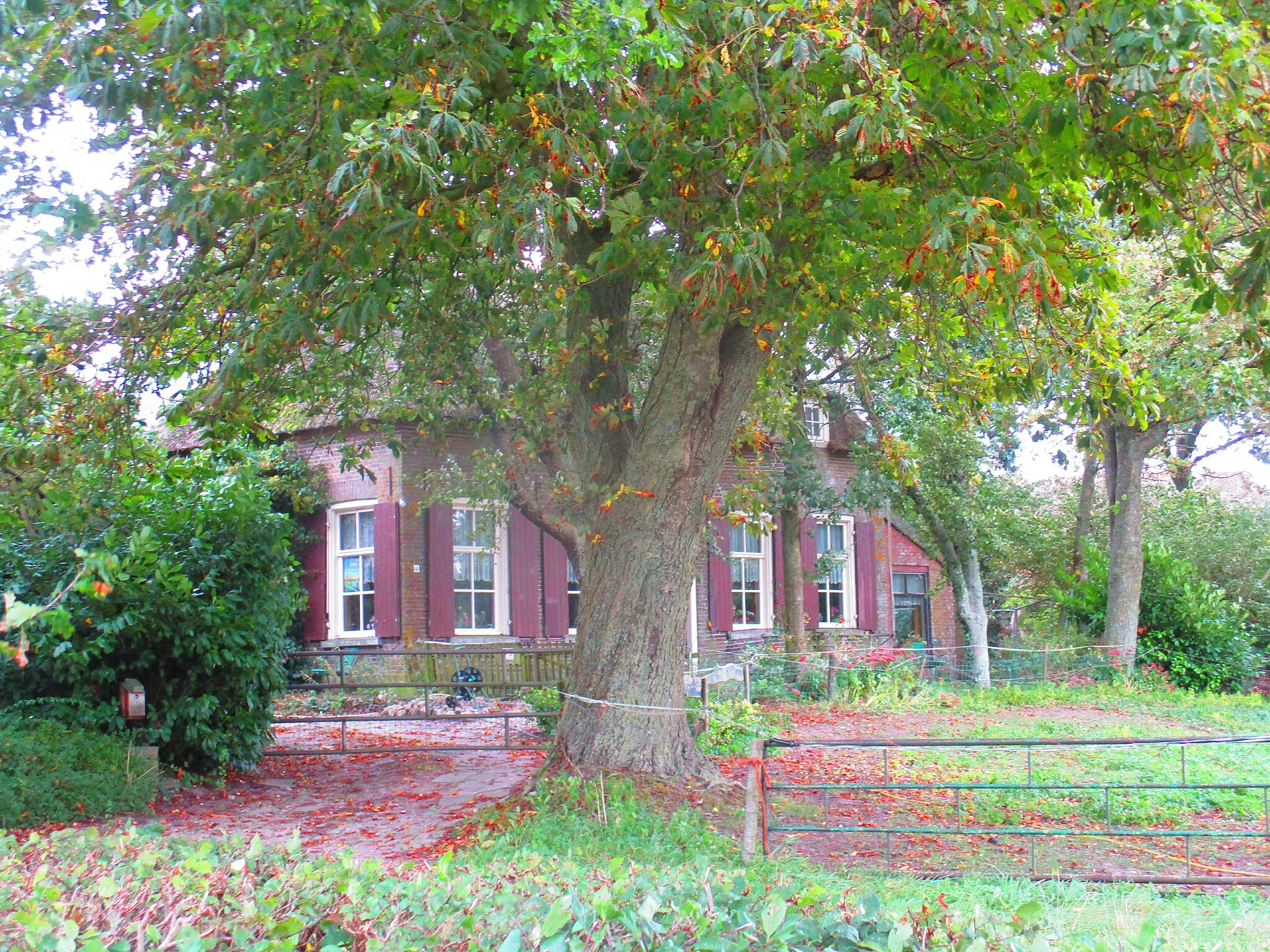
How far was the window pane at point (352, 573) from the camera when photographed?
62.1 feet

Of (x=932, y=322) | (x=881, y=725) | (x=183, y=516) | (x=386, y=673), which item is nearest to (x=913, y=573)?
(x=881, y=725)

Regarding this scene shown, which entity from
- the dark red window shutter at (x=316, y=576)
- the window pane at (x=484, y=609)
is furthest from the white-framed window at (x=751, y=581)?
the dark red window shutter at (x=316, y=576)

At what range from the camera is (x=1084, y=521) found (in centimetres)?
2450

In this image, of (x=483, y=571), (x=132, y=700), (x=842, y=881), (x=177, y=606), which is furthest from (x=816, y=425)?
(x=842, y=881)

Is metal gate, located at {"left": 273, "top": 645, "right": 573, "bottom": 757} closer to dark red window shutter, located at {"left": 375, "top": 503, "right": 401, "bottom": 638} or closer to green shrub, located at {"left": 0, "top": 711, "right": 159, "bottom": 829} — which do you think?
dark red window shutter, located at {"left": 375, "top": 503, "right": 401, "bottom": 638}

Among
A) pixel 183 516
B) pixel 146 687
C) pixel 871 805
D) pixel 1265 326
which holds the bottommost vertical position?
pixel 871 805

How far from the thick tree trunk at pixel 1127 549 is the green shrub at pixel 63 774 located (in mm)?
16920

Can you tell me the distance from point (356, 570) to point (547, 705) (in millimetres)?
7065

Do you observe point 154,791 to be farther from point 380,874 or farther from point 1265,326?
point 1265,326

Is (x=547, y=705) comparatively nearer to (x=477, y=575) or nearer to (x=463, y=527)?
(x=477, y=575)

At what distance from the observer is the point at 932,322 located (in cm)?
1102

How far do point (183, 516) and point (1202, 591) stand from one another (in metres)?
18.6

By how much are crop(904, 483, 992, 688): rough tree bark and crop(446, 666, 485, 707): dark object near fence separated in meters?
7.92

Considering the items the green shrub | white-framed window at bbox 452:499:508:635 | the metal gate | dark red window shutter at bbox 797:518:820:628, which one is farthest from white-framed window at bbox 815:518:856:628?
the green shrub
